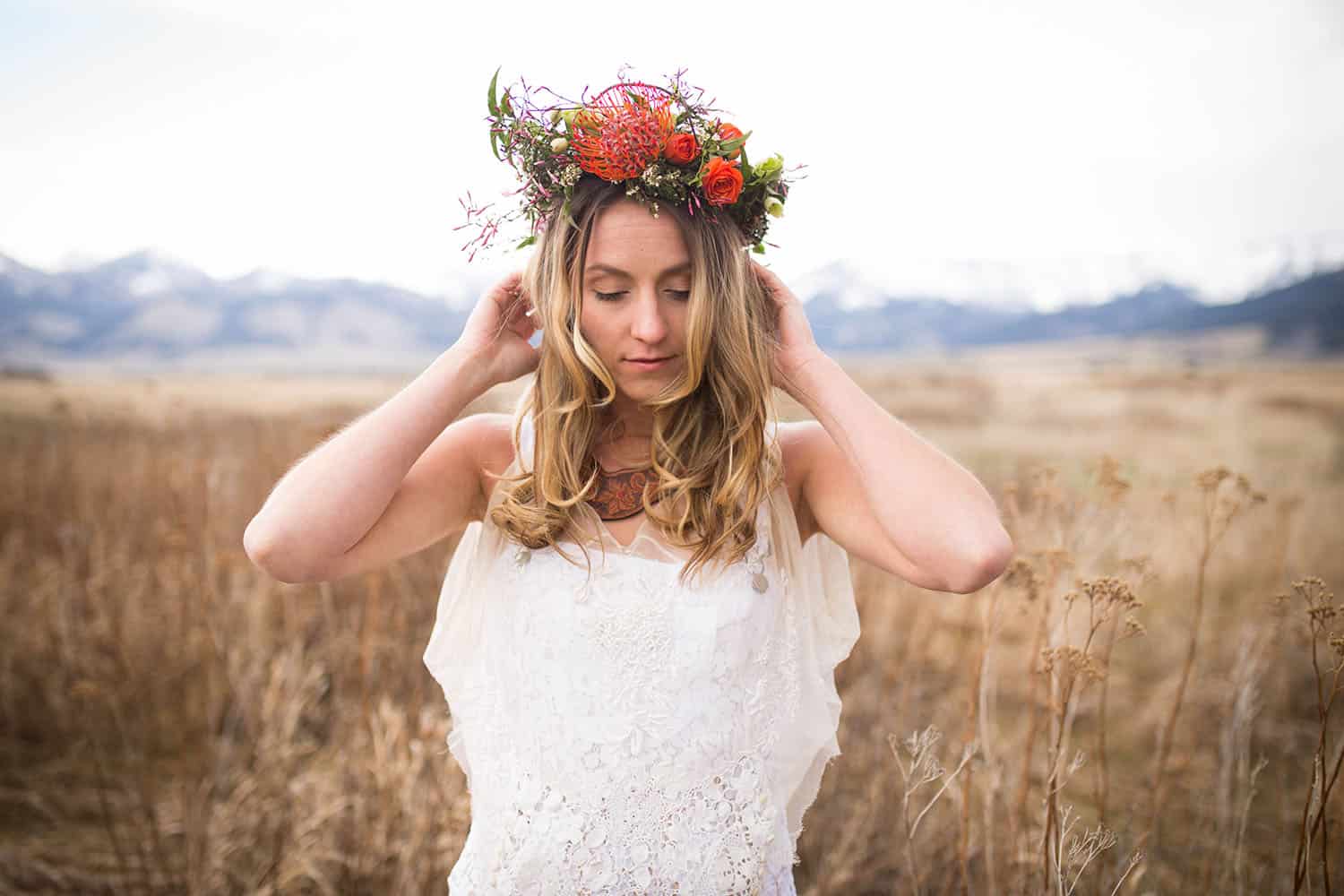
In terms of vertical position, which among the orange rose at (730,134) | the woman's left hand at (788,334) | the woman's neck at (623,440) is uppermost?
the orange rose at (730,134)

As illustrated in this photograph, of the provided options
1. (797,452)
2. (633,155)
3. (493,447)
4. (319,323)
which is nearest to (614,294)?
(633,155)

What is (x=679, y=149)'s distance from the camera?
1.90 metres

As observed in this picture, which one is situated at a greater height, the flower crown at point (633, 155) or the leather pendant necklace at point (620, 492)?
the flower crown at point (633, 155)

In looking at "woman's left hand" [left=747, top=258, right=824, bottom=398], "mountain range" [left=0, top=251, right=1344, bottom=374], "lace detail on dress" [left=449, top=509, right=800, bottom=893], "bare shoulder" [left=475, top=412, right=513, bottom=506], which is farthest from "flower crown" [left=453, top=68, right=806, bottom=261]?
"mountain range" [left=0, top=251, right=1344, bottom=374]

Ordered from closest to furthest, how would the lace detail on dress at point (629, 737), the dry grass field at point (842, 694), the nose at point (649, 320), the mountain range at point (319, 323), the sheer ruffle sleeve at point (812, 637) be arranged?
1. the lace detail on dress at point (629, 737)
2. the nose at point (649, 320)
3. the sheer ruffle sleeve at point (812, 637)
4. the dry grass field at point (842, 694)
5. the mountain range at point (319, 323)

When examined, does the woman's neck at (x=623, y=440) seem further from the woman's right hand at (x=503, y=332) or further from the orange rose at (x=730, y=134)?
the orange rose at (x=730, y=134)

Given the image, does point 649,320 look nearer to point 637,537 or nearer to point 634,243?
point 634,243

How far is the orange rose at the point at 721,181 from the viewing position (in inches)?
74.2

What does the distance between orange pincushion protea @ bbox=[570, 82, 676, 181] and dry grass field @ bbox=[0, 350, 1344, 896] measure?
863 millimetres

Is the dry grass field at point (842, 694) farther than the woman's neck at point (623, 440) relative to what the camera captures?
Yes

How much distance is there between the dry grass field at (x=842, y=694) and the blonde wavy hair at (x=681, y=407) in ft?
1.62

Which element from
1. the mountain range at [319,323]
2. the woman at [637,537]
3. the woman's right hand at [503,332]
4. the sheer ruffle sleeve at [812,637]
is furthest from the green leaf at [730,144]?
the mountain range at [319,323]

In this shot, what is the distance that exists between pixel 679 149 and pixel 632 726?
4.32 feet

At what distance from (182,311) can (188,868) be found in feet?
426
